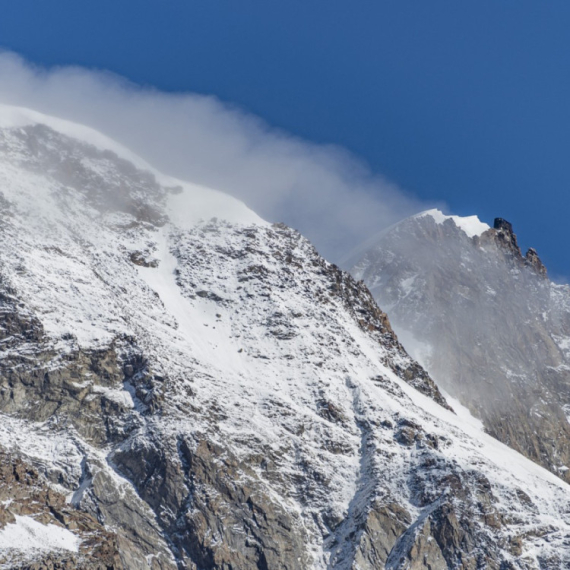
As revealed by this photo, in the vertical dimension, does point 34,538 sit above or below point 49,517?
below

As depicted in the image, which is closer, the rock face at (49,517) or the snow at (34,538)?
the rock face at (49,517)

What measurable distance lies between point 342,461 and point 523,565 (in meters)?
32.1

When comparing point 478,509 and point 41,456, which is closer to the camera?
point 41,456

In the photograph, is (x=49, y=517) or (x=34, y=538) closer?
(x=34, y=538)

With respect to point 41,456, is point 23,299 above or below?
above

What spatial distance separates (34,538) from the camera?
15400 cm

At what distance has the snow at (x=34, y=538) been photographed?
150m

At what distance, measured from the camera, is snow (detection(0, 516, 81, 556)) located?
150125mm

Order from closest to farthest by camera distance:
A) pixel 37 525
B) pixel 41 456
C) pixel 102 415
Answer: pixel 37 525
pixel 41 456
pixel 102 415

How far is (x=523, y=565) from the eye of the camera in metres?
184

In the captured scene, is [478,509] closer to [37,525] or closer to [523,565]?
[523,565]

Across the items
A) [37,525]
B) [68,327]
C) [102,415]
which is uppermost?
[68,327]

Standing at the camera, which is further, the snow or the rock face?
the snow

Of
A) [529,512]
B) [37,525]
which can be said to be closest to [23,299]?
[37,525]
